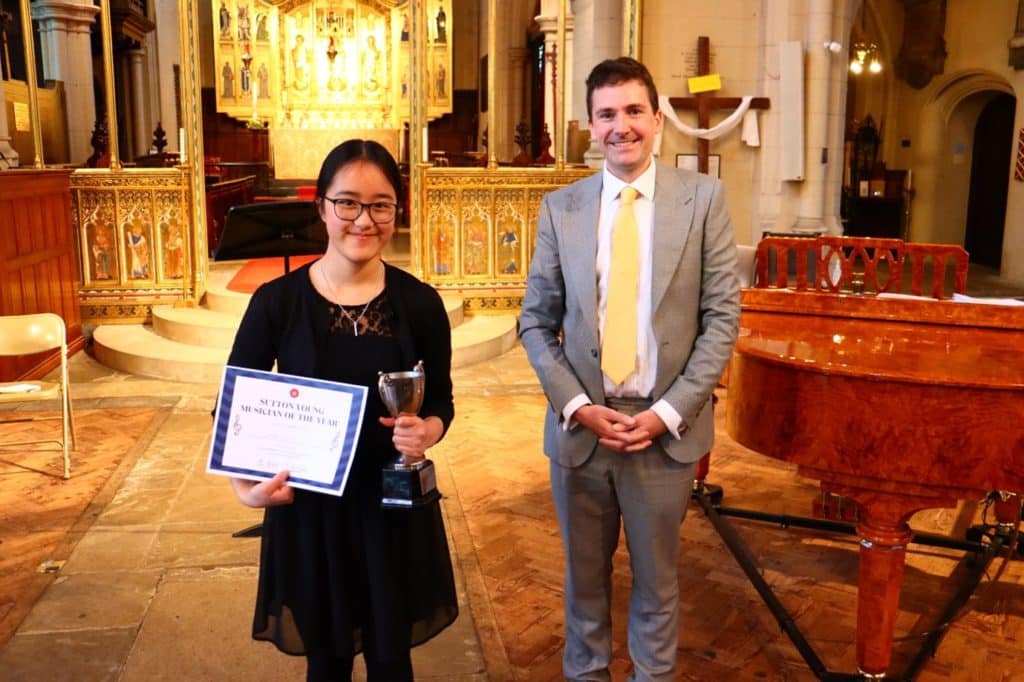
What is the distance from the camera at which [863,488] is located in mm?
2631

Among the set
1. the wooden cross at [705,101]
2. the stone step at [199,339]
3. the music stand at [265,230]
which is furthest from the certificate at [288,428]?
the wooden cross at [705,101]

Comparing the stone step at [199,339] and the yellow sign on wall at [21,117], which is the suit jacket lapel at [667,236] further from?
the yellow sign on wall at [21,117]

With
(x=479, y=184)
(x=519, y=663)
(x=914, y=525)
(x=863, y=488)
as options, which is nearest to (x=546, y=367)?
(x=863, y=488)

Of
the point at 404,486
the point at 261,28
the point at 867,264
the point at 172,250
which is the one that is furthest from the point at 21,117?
the point at 404,486

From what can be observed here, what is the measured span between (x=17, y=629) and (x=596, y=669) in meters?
2.09

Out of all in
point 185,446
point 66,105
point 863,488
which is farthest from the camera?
point 66,105


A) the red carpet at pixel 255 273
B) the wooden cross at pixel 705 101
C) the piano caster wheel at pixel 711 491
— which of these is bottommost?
the piano caster wheel at pixel 711 491

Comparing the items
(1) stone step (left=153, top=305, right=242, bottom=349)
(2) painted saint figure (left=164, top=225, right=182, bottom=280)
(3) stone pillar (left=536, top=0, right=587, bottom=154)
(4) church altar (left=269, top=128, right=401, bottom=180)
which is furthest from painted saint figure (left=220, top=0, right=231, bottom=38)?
(1) stone step (left=153, top=305, right=242, bottom=349)

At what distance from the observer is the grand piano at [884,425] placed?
2.46m

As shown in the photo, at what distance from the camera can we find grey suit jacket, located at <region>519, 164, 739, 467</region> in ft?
7.77

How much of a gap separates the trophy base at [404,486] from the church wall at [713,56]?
24.7 feet

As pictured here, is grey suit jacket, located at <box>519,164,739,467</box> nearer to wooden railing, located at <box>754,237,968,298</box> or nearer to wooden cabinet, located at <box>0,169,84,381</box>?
wooden railing, located at <box>754,237,968,298</box>

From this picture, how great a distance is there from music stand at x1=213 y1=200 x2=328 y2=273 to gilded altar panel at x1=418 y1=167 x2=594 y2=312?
3.99 meters

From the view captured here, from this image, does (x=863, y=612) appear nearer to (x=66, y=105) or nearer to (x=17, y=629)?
(x=17, y=629)
